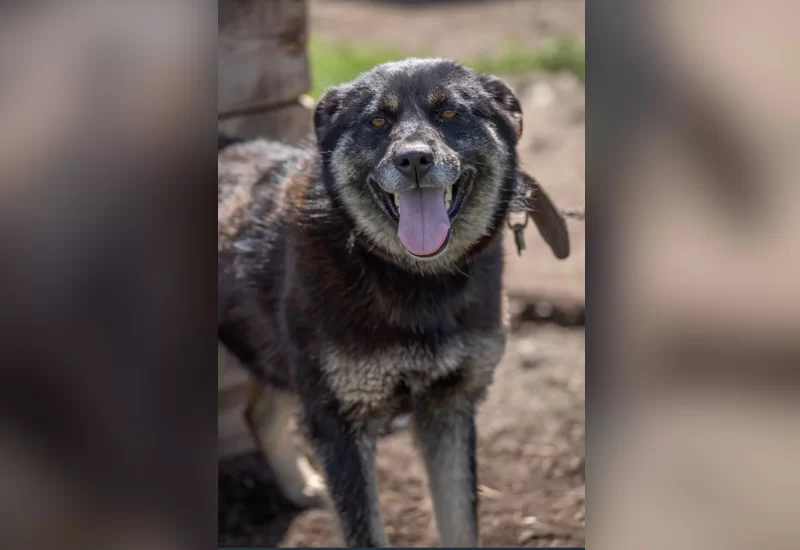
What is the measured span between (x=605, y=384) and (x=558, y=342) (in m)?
4.06

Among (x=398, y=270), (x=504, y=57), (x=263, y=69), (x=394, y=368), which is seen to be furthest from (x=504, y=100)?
(x=504, y=57)

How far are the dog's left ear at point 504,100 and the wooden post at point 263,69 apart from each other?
1654 millimetres

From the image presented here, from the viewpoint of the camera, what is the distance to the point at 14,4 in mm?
1744

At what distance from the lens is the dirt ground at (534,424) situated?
4324 millimetres

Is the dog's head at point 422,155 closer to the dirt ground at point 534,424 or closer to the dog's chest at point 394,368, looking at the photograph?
the dog's chest at point 394,368

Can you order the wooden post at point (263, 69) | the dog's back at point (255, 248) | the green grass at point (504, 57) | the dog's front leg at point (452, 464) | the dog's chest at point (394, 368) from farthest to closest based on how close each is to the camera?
the green grass at point (504, 57) < the wooden post at point (263, 69) < the dog's back at point (255, 248) < the dog's front leg at point (452, 464) < the dog's chest at point (394, 368)

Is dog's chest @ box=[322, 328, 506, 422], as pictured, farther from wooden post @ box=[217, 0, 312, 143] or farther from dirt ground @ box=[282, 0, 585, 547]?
wooden post @ box=[217, 0, 312, 143]

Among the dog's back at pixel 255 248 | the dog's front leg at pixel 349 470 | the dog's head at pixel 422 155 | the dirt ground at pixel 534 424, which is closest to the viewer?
the dog's head at pixel 422 155

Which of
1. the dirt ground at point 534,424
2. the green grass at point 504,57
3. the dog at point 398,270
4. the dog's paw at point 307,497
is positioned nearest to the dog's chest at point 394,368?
the dog at point 398,270

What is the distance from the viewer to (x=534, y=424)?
5059mm

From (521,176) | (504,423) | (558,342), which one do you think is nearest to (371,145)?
(521,176)

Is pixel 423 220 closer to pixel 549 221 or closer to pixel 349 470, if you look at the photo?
pixel 549 221

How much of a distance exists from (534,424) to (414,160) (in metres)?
2.52

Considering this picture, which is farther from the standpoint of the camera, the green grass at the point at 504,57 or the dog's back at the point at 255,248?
the green grass at the point at 504,57
